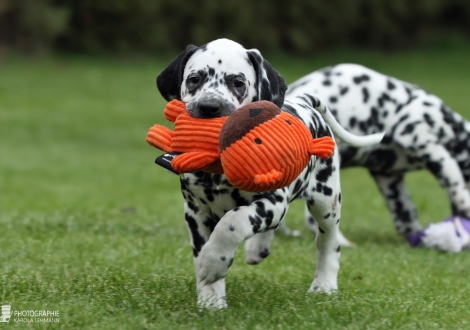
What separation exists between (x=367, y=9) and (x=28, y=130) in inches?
489

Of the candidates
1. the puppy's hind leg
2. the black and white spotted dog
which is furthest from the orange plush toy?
the puppy's hind leg

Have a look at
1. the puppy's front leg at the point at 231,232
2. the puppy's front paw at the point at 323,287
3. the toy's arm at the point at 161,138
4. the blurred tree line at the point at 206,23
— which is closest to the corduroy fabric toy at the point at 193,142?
the toy's arm at the point at 161,138

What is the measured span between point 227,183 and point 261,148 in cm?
49

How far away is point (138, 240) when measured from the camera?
725 cm

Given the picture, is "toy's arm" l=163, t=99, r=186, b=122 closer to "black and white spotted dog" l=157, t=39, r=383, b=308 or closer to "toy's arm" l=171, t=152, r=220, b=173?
"black and white spotted dog" l=157, t=39, r=383, b=308

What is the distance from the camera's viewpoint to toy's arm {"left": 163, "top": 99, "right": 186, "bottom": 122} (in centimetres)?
465

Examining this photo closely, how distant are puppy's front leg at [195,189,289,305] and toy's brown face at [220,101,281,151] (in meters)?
0.37

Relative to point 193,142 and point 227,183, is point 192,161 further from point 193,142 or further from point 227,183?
point 227,183

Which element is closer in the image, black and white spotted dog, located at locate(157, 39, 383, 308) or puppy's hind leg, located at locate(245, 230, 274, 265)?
black and white spotted dog, located at locate(157, 39, 383, 308)

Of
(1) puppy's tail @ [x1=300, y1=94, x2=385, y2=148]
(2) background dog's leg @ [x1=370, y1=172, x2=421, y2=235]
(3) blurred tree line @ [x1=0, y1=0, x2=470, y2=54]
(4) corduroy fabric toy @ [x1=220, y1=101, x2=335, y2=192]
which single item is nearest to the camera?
(4) corduroy fabric toy @ [x1=220, y1=101, x2=335, y2=192]

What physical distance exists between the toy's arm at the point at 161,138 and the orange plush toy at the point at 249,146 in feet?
0.07

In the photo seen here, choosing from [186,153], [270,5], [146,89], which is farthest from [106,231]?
[270,5]

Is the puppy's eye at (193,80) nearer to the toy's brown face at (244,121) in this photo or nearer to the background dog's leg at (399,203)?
the toy's brown face at (244,121)

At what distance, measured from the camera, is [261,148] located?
13.6ft
